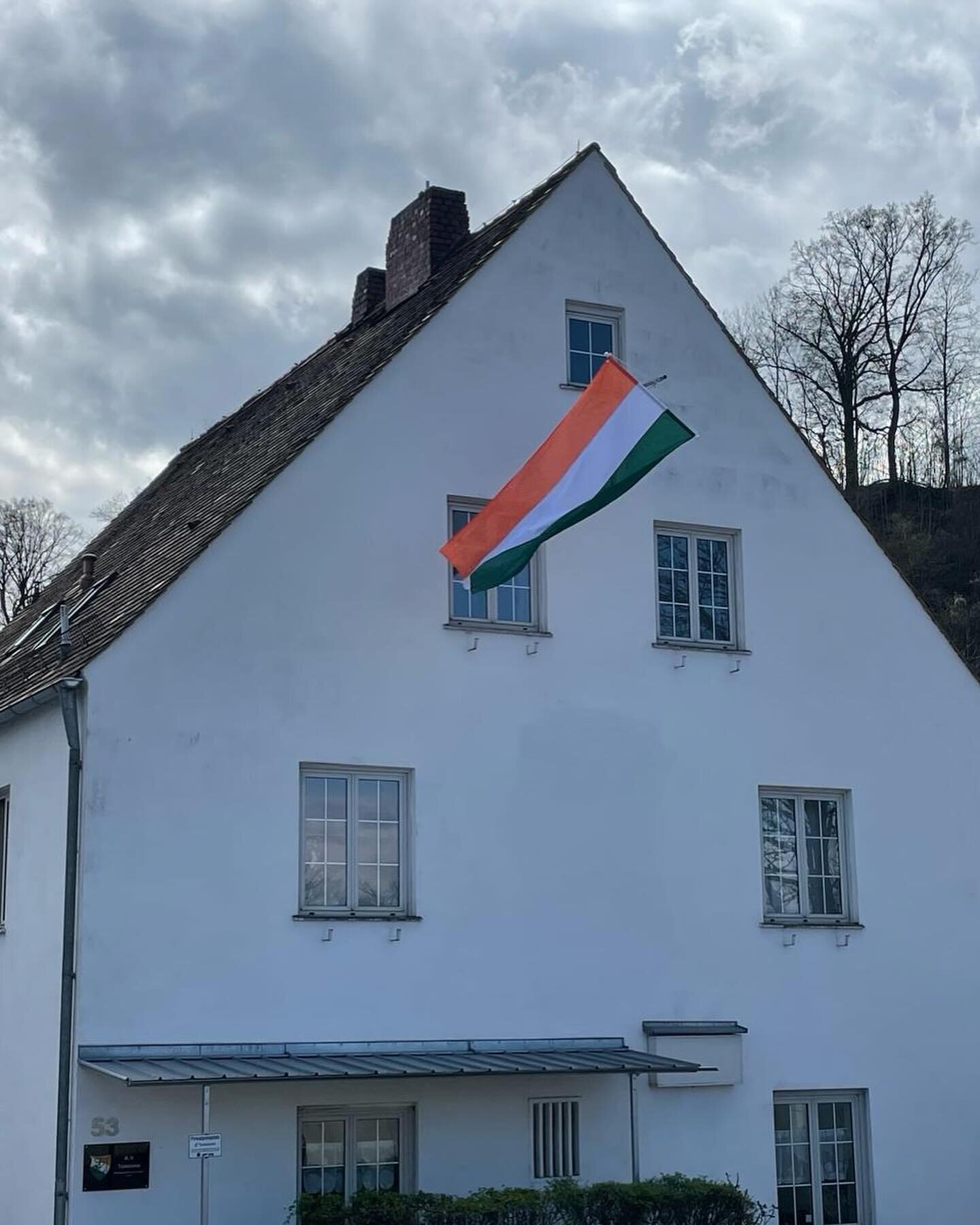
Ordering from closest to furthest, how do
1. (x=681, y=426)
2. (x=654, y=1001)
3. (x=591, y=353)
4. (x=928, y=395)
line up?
(x=681, y=426) → (x=654, y=1001) → (x=591, y=353) → (x=928, y=395)

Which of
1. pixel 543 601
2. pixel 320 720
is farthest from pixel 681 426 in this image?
pixel 320 720

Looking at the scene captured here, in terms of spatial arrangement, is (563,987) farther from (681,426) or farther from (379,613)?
(681,426)

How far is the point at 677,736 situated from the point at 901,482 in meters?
39.4

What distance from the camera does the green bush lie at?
1368 cm

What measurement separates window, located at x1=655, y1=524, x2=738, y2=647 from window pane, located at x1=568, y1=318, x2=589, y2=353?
2.08m

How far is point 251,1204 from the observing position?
14.4m

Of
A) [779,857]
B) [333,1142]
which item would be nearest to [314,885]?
[333,1142]

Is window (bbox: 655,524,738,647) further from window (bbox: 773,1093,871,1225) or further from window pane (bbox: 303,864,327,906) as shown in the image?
window (bbox: 773,1093,871,1225)

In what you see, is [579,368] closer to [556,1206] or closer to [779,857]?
[779,857]

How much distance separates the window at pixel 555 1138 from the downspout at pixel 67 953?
429 centimetres

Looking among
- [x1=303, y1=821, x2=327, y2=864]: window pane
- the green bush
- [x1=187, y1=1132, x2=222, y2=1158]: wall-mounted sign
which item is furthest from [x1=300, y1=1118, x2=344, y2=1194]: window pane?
[x1=303, y1=821, x2=327, y2=864]: window pane

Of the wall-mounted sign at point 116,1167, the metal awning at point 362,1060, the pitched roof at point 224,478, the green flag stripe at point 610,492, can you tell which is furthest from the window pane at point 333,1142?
the green flag stripe at point 610,492

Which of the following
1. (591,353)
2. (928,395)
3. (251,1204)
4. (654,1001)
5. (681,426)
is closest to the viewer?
(251,1204)

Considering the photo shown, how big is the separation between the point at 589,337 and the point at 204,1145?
30.2 ft
